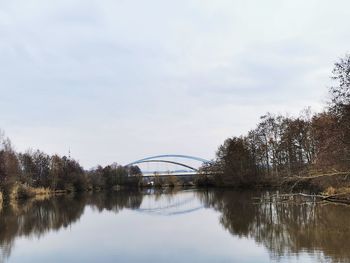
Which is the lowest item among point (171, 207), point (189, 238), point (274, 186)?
point (189, 238)

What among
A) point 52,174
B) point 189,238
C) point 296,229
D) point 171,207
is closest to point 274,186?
point 171,207

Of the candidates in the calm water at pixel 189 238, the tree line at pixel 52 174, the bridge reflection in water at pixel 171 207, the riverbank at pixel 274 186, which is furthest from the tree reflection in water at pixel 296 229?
the tree line at pixel 52 174

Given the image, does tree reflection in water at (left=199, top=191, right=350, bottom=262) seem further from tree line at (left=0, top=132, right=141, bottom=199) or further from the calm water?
tree line at (left=0, top=132, right=141, bottom=199)

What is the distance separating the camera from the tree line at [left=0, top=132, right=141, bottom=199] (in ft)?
163

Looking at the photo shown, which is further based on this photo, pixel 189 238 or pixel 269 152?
pixel 269 152

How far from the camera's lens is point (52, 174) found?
69.8 meters

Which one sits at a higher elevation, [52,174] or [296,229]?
[52,174]

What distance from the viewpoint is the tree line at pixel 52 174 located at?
1951 inches

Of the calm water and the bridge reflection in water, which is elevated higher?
the bridge reflection in water

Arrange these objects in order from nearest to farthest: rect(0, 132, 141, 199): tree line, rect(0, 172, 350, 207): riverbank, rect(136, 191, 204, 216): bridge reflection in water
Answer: rect(0, 172, 350, 207): riverbank, rect(136, 191, 204, 216): bridge reflection in water, rect(0, 132, 141, 199): tree line

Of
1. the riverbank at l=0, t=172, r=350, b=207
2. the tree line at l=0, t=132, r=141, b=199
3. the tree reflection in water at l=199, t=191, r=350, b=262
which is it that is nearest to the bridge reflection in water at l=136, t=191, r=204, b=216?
the tree reflection in water at l=199, t=191, r=350, b=262

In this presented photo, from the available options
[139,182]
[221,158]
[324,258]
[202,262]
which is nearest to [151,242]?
[202,262]

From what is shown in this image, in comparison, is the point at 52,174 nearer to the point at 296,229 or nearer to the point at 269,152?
the point at 269,152

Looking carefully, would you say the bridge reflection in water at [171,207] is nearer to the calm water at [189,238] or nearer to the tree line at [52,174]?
the calm water at [189,238]
